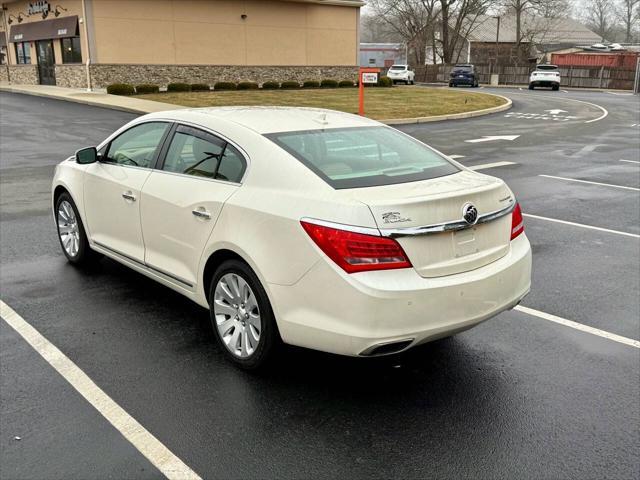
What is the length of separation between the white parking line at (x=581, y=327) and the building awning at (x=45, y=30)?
34.1 meters

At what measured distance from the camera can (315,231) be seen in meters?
3.54

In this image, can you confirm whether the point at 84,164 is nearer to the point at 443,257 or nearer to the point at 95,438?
the point at 95,438

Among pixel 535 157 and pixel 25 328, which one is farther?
pixel 535 157

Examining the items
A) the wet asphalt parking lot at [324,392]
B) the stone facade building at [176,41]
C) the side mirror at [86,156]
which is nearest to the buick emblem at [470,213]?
the wet asphalt parking lot at [324,392]

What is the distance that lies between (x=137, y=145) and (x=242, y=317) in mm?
2068

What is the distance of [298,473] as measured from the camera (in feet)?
10.3

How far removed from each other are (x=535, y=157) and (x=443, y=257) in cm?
1162

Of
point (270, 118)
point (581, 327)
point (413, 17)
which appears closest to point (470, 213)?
point (270, 118)

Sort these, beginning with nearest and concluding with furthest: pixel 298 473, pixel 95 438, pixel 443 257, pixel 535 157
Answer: pixel 298 473
pixel 95 438
pixel 443 257
pixel 535 157

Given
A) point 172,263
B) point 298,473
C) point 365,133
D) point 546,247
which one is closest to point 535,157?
point 546,247

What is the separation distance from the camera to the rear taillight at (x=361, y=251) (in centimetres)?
345

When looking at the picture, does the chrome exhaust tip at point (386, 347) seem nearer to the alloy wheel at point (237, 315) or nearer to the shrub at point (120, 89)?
the alloy wheel at point (237, 315)

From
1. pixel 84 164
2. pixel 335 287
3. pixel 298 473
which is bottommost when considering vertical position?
pixel 298 473

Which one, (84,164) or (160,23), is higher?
(160,23)
